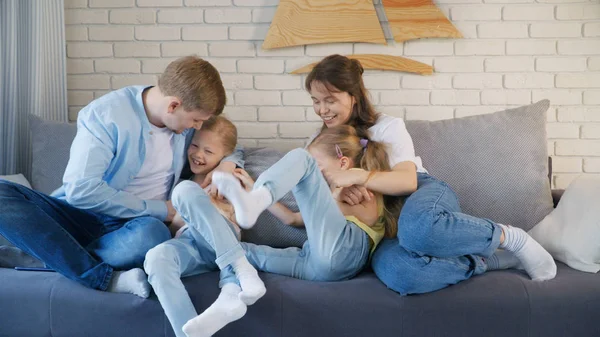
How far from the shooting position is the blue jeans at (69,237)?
1.94 meters

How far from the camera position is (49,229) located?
1.96 meters

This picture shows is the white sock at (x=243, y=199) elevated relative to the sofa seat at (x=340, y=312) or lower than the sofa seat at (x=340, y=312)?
elevated

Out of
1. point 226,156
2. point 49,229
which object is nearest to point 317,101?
point 226,156

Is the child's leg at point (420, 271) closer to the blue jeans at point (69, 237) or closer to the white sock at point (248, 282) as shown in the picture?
the white sock at point (248, 282)

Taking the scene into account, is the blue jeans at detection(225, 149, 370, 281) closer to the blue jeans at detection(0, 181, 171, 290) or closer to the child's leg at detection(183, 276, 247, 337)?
the child's leg at detection(183, 276, 247, 337)

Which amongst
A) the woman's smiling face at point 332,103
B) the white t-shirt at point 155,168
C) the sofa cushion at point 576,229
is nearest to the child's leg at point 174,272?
the white t-shirt at point 155,168

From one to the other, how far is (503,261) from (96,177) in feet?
4.15

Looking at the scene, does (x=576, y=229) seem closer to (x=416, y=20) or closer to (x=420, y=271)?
(x=420, y=271)

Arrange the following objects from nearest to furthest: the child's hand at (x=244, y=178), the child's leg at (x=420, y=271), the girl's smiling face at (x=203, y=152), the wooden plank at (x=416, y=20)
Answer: the child's leg at (x=420, y=271) < the child's hand at (x=244, y=178) < the girl's smiling face at (x=203, y=152) < the wooden plank at (x=416, y=20)

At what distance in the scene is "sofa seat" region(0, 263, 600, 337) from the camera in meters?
1.89

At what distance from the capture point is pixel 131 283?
193 centimetres

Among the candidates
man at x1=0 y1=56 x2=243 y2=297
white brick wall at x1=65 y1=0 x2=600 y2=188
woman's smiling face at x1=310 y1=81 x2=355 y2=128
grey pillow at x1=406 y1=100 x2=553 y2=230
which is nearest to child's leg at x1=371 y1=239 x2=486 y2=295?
grey pillow at x1=406 y1=100 x2=553 y2=230

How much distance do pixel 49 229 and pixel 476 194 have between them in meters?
1.41

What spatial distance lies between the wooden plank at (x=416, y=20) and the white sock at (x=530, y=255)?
3.52 ft
